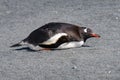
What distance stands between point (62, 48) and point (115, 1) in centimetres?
540

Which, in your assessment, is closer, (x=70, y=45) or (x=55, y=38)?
(x=55, y=38)

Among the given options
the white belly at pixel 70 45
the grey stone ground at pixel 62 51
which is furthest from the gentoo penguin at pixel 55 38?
the grey stone ground at pixel 62 51

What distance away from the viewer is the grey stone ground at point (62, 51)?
801 cm

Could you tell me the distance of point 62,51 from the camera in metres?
9.42

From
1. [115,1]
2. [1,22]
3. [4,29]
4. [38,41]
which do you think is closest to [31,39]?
[38,41]

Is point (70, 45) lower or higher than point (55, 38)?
lower

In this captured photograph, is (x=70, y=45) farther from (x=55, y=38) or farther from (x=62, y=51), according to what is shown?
(x=55, y=38)

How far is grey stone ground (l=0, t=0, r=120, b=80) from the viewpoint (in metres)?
8.01

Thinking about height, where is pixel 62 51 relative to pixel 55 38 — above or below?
below

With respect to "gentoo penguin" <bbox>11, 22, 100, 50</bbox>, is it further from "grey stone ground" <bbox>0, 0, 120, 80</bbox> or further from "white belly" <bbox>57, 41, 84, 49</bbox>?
"grey stone ground" <bbox>0, 0, 120, 80</bbox>

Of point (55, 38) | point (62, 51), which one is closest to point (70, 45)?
point (62, 51)

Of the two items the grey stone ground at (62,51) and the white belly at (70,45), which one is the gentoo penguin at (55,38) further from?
the grey stone ground at (62,51)

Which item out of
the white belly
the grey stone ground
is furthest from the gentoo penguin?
the grey stone ground

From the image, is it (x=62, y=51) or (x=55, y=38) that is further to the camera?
(x=62, y=51)
